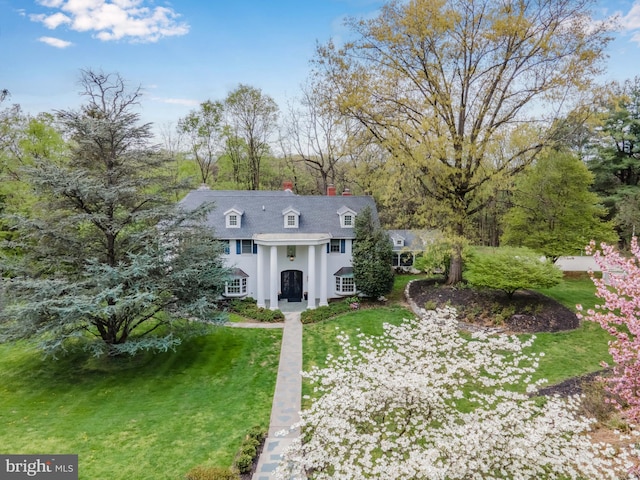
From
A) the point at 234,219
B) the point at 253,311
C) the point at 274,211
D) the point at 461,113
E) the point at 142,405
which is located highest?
the point at 461,113

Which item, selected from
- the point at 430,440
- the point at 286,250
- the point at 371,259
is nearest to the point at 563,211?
the point at 371,259

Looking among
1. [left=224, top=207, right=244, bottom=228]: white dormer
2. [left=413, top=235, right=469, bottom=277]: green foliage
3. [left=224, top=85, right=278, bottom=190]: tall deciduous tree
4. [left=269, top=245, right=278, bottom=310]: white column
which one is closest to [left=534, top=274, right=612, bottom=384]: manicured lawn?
[left=413, top=235, right=469, bottom=277]: green foliage

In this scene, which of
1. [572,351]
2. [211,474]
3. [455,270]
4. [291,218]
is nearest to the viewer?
[211,474]

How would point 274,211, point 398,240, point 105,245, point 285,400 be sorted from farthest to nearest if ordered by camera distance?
point 398,240, point 274,211, point 105,245, point 285,400

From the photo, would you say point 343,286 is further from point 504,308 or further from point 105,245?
point 105,245

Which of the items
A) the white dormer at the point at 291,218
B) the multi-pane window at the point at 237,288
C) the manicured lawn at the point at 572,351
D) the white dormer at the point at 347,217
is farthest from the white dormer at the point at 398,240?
the multi-pane window at the point at 237,288

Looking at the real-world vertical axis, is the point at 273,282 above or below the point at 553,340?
above

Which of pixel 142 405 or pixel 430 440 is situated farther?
pixel 142 405
